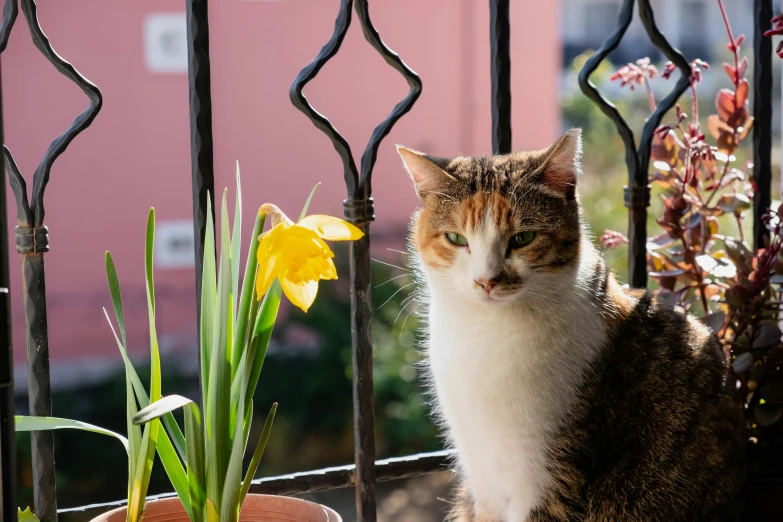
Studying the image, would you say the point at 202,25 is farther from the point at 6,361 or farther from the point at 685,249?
the point at 685,249

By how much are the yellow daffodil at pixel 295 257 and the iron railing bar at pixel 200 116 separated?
0.22 metres

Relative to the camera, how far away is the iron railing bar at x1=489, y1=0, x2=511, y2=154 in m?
1.34

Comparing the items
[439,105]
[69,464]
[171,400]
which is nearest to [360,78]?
[439,105]

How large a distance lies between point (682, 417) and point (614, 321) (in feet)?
0.60

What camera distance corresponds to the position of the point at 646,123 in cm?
143

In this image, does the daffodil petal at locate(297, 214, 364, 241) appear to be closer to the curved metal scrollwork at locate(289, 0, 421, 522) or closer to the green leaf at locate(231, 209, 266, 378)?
the green leaf at locate(231, 209, 266, 378)

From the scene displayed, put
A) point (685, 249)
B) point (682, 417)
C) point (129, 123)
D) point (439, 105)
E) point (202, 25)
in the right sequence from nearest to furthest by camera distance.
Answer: point (202, 25) → point (682, 417) → point (685, 249) → point (129, 123) → point (439, 105)

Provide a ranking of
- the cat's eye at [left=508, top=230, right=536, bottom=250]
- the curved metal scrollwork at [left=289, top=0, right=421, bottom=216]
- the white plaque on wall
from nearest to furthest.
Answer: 1. the curved metal scrollwork at [left=289, top=0, right=421, bottom=216]
2. the cat's eye at [left=508, top=230, right=536, bottom=250]
3. the white plaque on wall

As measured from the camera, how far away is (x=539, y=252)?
1.32 m

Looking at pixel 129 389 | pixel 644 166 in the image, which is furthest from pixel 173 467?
pixel 644 166

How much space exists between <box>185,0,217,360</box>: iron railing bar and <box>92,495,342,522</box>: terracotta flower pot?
0.76 ft

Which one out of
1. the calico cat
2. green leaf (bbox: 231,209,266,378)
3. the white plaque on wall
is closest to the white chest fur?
the calico cat

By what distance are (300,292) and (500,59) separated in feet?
1.96

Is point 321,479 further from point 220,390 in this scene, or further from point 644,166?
point 644,166
